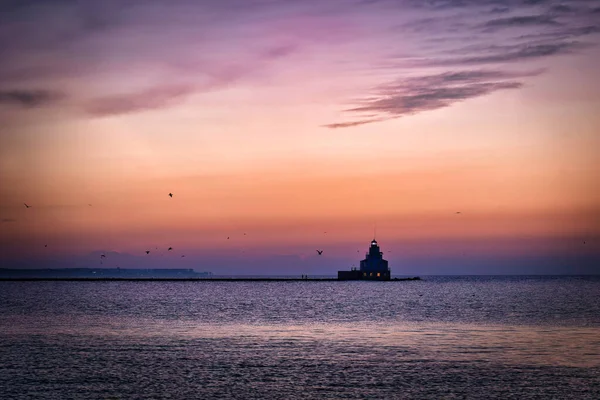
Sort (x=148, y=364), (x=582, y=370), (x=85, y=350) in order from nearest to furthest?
(x=582, y=370) < (x=148, y=364) < (x=85, y=350)

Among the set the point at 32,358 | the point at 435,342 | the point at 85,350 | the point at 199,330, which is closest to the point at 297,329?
the point at 199,330

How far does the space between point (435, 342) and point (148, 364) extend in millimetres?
27490

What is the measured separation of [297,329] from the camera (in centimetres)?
7750

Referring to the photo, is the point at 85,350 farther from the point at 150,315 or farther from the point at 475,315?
the point at 475,315

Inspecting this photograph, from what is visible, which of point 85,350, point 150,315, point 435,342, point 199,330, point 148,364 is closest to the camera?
point 148,364

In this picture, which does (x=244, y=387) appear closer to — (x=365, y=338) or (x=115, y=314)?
(x=365, y=338)

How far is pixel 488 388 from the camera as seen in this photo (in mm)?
41688

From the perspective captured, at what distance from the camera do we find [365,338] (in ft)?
222

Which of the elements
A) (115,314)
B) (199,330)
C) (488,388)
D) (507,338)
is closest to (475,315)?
(507,338)

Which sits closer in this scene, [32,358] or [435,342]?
[32,358]

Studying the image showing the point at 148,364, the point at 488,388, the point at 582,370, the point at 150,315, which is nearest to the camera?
the point at 488,388

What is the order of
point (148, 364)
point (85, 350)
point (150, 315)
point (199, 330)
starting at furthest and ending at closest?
point (150, 315) → point (199, 330) → point (85, 350) → point (148, 364)

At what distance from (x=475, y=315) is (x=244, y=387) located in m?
67.3

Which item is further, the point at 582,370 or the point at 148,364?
the point at 148,364
